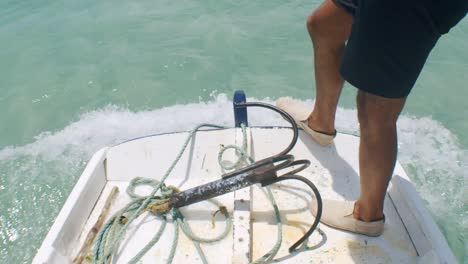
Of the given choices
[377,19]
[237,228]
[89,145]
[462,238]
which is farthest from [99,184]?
[462,238]

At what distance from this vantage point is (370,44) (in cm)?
148

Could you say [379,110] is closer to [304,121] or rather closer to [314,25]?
[314,25]

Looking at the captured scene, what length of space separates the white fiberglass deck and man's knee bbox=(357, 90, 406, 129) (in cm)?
54

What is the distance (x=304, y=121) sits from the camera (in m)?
2.40

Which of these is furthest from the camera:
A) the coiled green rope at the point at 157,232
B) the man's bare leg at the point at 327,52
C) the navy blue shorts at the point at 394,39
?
the man's bare leg at the point at 327,52

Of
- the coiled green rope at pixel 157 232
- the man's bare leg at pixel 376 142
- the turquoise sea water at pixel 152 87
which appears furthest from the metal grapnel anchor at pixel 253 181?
the turquoise sea water at pixel 152 87

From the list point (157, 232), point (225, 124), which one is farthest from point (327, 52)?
point (225, 124)

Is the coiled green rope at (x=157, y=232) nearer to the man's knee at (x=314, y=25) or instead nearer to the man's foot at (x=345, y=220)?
the man's foot at (x=345, y=220)

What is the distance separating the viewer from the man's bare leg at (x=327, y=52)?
1952 mm

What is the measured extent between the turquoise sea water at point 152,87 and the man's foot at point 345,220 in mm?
1249

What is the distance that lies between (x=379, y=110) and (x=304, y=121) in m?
0.82

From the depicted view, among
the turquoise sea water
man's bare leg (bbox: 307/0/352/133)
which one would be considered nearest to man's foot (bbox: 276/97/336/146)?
man's bare leg (bbox: 307/0/352/133)

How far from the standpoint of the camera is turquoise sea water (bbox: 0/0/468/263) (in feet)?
10.8

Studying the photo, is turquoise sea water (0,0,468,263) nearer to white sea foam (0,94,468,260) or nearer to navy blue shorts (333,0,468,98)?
white sea foam (0,94,468,260)
